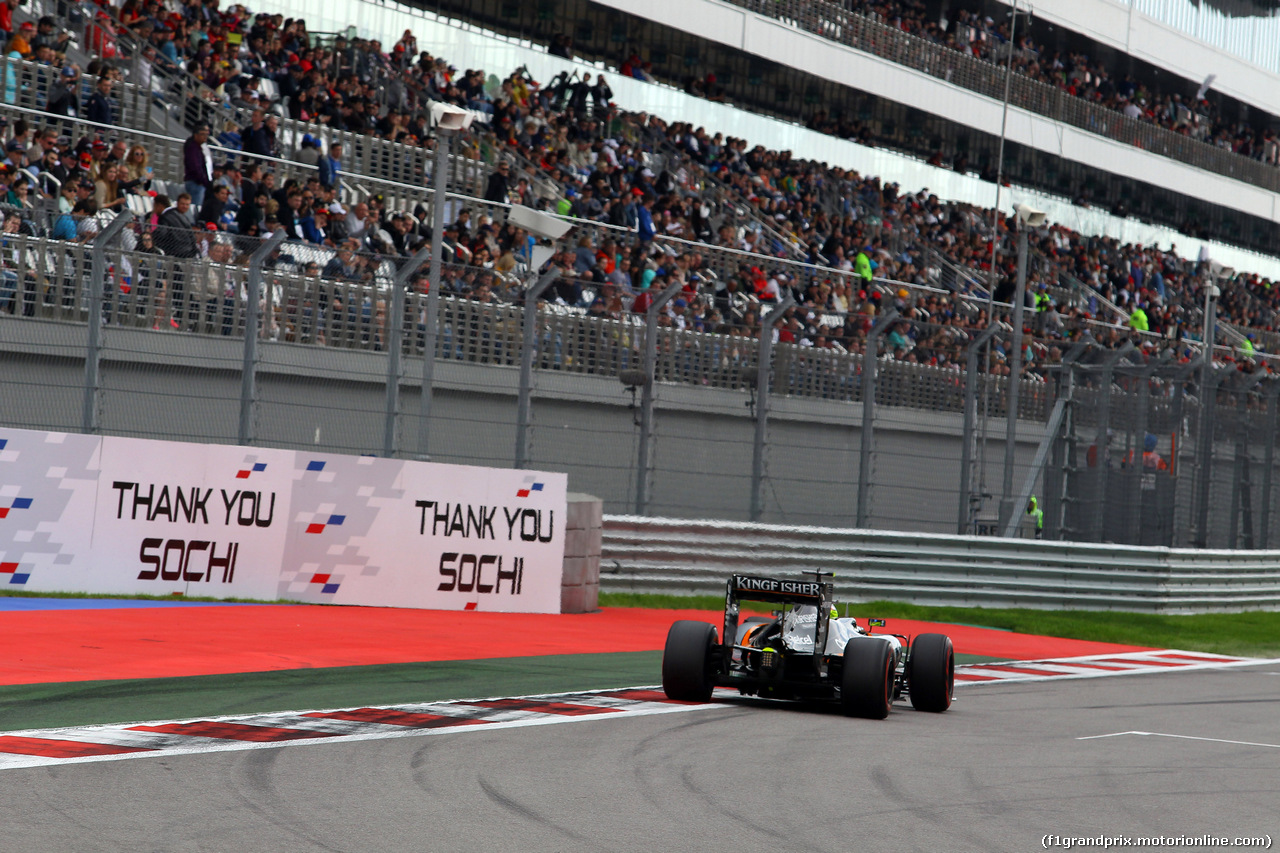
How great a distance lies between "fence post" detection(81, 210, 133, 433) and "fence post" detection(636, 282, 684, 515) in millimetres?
5257

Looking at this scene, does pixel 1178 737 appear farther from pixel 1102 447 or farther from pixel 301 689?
pixel 1102 447

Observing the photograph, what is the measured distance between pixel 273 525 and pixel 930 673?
6.97 m

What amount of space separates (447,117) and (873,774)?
8.87 metres

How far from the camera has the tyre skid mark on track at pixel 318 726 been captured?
695cm

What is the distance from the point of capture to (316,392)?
15.0 meters

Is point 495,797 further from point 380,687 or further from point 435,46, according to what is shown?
point 435,46

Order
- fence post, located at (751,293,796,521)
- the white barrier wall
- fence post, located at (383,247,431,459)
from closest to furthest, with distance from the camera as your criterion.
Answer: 1. the white barrier wall
2. fence post, located at (383,247,431,459)
3. fence post, located at (751,293,796,521)

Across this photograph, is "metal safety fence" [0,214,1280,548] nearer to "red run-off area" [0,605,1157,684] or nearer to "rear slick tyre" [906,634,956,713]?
"red run-off area" [0,605,1157,684]

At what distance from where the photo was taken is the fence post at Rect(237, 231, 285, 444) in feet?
47.1

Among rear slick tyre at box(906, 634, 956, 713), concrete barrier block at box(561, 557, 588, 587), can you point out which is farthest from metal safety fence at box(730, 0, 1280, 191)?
rear slick tyre at box(906, 634, 956, 713)

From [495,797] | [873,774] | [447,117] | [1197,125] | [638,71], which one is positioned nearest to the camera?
[495,797]

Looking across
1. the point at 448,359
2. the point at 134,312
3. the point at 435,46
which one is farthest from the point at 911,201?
the point at 134,312

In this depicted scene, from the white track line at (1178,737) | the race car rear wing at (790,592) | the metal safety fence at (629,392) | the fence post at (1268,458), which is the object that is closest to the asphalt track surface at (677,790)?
the white track line at (1178,737)

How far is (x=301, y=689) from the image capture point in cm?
941
